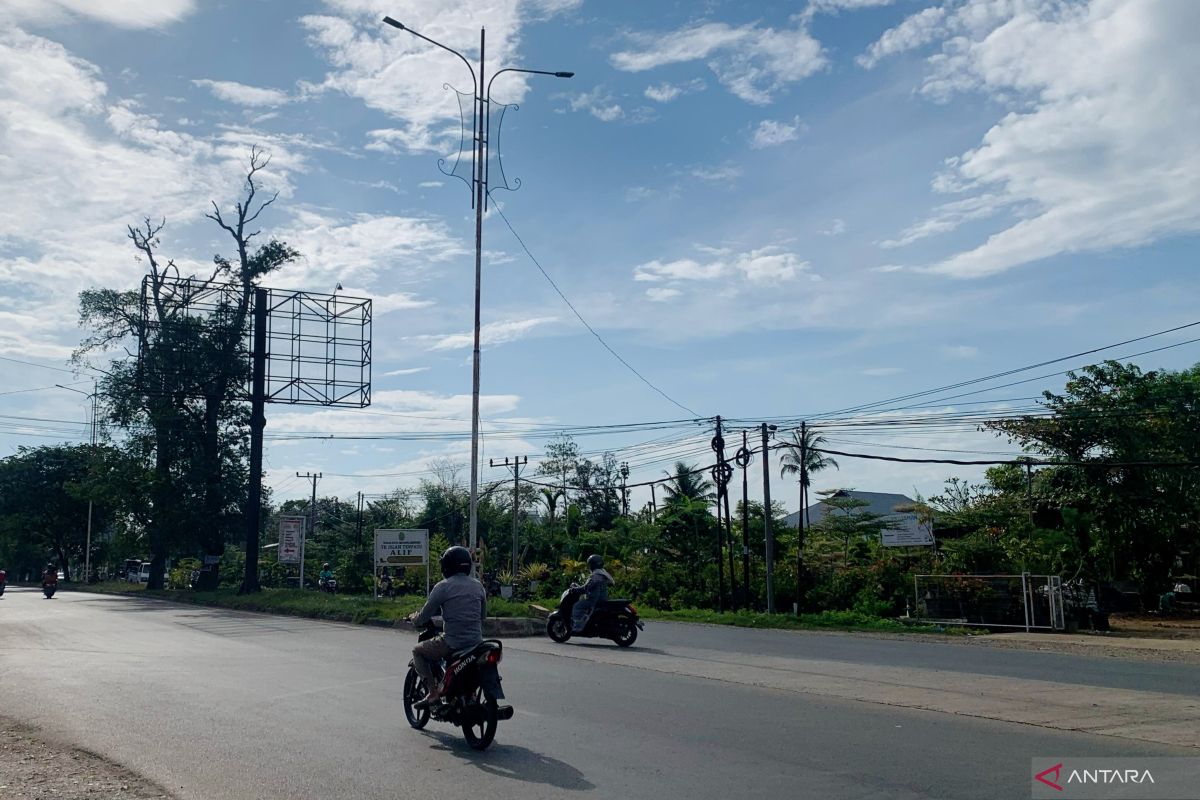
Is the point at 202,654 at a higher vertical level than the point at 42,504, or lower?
lower

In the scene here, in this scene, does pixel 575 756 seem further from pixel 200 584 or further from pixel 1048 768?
pixel 200 584

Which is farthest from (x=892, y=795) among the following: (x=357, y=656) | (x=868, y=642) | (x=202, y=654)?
(x=868, y=642)

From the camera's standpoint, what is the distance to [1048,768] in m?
7.61

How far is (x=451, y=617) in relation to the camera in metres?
8.84

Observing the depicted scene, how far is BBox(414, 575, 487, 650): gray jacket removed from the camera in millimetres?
8797

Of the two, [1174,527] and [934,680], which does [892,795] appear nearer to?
[934,680]

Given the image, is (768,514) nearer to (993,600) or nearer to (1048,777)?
(993,600)

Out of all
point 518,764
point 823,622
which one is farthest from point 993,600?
point 518,764

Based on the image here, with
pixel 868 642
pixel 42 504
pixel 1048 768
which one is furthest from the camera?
pixel 42 504

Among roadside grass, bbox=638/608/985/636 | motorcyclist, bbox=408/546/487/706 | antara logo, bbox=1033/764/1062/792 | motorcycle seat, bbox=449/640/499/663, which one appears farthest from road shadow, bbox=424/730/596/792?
roadside grass, bbox=638/608/985/636

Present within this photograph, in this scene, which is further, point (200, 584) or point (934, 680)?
point (200, 584)

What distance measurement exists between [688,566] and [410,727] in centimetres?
3253

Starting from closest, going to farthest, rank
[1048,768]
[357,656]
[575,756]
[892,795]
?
[892,795] < [1048,768] < [575,756] < [357,656]

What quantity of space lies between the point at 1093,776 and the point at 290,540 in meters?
34.1
